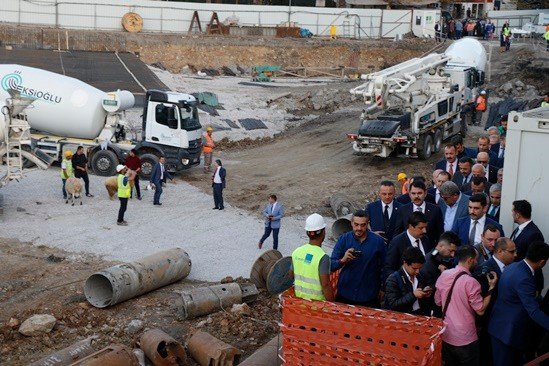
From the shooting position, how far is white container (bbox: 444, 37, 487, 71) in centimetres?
3180

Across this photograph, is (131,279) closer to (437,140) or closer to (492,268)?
(492,268)

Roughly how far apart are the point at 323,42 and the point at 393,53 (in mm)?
4122

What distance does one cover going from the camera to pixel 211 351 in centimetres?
1162

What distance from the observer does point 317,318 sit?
807 cm

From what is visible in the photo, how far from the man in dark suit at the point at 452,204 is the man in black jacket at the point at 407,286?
106 inches

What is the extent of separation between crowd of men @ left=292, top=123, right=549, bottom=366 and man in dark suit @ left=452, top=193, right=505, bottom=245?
0.01 metres

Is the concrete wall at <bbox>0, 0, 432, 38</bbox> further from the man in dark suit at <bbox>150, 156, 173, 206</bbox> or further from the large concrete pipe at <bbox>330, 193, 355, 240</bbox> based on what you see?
the large concrete pipe at <bbox>330, 193, 355, 240</bbox>

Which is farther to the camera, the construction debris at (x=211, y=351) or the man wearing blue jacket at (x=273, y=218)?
the man wearing blue jacket at (x=273, y=218)

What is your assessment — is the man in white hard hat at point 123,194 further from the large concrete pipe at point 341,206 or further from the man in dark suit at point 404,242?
the man in dark suit at point 404,242

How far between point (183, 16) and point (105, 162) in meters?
27.9

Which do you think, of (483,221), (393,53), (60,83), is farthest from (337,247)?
(393,53)

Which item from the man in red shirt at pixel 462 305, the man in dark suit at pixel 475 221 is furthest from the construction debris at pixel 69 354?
the man in red shirt at pixel 462 305

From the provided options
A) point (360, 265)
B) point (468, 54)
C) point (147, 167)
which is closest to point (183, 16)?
point (468, 54)

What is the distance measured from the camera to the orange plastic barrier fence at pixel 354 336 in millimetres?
7723
